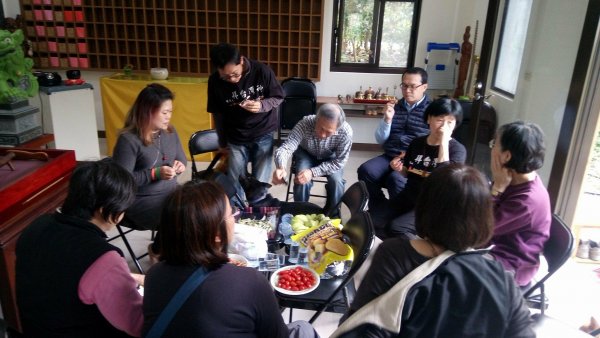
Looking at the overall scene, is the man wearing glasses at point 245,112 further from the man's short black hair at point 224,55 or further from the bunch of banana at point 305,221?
the bunch of banana at point 305,221

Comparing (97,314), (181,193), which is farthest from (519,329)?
(97,314)

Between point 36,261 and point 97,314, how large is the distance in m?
0.22

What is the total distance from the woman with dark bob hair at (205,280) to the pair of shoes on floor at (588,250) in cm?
244

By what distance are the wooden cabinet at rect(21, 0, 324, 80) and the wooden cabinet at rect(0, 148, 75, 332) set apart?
2969mm

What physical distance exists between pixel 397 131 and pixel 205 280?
7.10 feet

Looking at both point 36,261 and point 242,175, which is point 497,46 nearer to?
point 242,175

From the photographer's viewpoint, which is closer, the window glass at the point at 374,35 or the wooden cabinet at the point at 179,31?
the wooden cabinet at the point at 179,31

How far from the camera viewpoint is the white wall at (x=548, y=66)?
256 centimetres

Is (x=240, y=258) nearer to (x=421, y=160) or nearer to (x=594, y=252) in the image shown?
(x=421, y=160)

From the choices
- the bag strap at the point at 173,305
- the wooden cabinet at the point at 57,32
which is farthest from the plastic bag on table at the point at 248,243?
the wooden cabinet at the point at 57,32

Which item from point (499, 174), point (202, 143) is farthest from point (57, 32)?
point (499, 174)

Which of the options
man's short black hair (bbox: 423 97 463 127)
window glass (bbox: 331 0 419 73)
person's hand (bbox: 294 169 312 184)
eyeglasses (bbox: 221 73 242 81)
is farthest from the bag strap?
window glass (bbox: 331 0 419 73)

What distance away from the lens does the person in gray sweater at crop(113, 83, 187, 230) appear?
2.13 m

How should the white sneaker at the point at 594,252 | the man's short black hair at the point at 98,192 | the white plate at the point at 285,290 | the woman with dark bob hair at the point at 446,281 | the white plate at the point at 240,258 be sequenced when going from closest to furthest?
the woman with dark bob hair at the point at 446,281 < the man's short black hair at the point at 98,192 < the white plate at the point at 285,290 < the white plate at the point at 240,258 < the white sneaker at the point at 594,252
